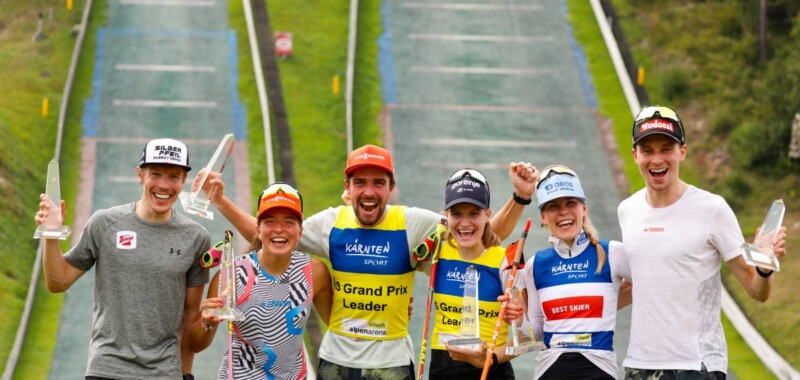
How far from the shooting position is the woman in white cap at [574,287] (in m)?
8.50

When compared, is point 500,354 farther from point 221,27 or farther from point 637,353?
point 221,27

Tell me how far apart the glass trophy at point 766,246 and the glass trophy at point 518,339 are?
1.46 metres

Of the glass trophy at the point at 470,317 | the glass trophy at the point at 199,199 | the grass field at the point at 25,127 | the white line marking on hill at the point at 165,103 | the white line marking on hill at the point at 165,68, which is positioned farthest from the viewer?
the white line marking on hill at the point at 165,68

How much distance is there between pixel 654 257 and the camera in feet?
27.5

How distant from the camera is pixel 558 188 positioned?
8.59 m

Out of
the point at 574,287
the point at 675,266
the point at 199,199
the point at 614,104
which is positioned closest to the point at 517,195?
the point at 574,287

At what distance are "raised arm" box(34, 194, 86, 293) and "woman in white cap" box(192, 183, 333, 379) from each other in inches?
33.9

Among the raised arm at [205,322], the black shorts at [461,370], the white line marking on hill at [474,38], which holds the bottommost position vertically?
the black shorts at [461,370]

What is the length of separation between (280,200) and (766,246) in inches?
118

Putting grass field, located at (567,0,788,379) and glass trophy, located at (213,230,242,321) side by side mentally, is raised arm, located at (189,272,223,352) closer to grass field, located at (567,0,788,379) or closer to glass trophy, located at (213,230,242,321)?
glass trophy, located at (213,230,242,321)

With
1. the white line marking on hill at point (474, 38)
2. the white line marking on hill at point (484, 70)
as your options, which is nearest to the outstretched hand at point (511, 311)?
the white line marking on hill at point (484, 70)

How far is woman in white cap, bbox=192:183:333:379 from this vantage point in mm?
8758

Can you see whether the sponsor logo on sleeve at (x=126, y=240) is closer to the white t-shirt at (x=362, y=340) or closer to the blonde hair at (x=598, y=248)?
the white t-shirt at (x=362, y=340)

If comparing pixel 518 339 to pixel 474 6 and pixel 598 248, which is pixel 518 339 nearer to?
pixel 598 248
